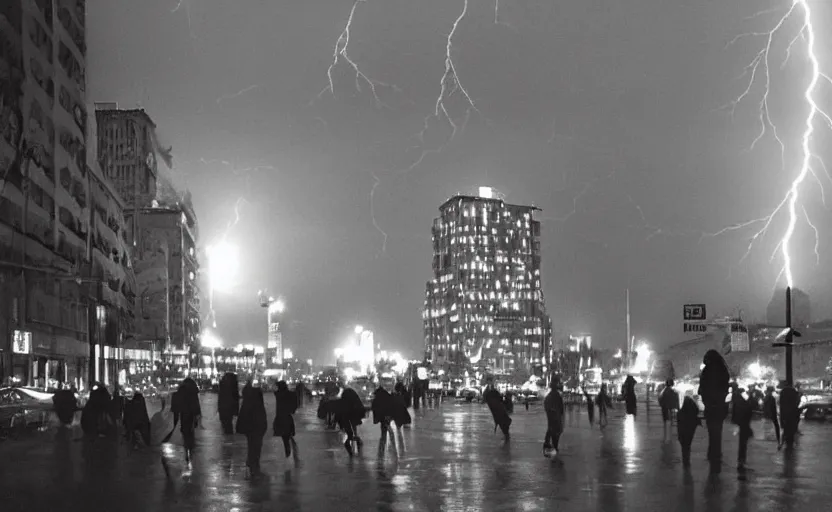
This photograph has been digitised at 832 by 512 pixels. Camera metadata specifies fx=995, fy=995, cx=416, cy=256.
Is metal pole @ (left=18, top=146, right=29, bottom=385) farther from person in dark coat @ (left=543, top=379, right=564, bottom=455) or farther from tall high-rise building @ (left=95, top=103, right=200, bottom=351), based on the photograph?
tall high-rise building @ (left=95, top=103, right=200, bottom=351)

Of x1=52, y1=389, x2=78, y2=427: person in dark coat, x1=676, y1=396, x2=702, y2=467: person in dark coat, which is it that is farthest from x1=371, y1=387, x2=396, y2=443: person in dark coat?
x1=52, y1=389, x2=78, y2=427: person in dark coat

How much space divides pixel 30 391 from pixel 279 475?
2170 centimetres

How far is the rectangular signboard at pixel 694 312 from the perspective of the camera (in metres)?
37.5

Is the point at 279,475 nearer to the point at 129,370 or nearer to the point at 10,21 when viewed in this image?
the point at 10,21

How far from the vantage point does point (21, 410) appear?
94.8 ft

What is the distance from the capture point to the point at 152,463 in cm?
1809

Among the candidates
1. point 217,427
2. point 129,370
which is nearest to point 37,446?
point 217,427

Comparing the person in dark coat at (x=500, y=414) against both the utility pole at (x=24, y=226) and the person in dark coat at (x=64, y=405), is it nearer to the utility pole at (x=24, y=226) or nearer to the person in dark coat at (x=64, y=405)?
the person in dark coat at (x=64, y=405)

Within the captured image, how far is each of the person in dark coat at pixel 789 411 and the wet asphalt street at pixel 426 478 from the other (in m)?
0.53

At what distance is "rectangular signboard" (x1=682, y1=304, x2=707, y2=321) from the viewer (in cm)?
3747

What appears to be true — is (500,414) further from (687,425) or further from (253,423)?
(253,423)

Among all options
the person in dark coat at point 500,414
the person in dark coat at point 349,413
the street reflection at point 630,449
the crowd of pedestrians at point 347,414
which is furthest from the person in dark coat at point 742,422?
the person in dark coat at point 349,413

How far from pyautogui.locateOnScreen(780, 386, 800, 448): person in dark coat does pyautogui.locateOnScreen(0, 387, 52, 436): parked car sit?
1952 centimetres

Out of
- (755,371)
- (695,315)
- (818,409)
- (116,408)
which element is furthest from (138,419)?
(755,371)
